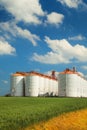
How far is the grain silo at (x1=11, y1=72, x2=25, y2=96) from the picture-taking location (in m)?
147

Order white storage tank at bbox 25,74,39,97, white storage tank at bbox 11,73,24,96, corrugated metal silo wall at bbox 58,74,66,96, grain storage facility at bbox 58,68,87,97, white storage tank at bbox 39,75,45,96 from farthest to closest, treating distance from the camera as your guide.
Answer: white storage tank at bbox 39,75,45,96, white storage tank at bbox 11,73,24,96, corrugated metal silo wall at bbox 58,74,66,96, grain storage facility at bbox 58,68,87,97, white storage tank at bbox 25,74,39,97

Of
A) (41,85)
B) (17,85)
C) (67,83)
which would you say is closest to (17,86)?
(17,85)

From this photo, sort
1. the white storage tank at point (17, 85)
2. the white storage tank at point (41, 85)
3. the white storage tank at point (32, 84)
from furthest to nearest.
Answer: the white storage tank at point (41, 85) → the white storage tank at point (17, 85) → the white storage tank at point (32, 84)

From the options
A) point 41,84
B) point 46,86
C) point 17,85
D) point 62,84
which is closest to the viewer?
point 62,84

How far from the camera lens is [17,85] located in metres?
147

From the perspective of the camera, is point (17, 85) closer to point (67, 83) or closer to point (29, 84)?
point (29, 84)

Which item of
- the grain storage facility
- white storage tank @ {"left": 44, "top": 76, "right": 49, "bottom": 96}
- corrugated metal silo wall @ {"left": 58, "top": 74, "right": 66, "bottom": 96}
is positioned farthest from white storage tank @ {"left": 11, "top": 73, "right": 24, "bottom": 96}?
the grain storage facility

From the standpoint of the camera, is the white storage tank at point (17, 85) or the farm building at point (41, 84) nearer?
the farm building at point (41, 84)

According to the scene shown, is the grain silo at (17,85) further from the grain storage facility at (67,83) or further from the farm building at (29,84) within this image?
the grain storage facility at (67,83)

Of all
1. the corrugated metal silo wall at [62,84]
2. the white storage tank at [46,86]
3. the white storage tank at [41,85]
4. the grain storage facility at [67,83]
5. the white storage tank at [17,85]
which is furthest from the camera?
the white storage tank at [46,86]

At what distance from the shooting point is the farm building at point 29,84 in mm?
140625

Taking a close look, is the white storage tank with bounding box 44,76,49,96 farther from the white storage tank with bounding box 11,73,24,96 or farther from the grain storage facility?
the white storage tank with bounding box 11,73,24,96

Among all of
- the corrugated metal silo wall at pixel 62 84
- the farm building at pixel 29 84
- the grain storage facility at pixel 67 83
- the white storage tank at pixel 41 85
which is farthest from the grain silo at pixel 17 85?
the grain storage facility at pixel 67 83

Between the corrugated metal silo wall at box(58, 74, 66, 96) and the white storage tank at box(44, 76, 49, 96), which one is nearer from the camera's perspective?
the corrugated metal silo wall at box(58, 74, 66, 96)
